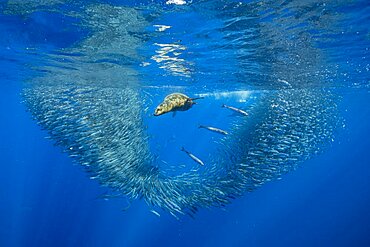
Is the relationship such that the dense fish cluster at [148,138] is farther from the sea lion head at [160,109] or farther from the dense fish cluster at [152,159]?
the sea lion head at [160,109]

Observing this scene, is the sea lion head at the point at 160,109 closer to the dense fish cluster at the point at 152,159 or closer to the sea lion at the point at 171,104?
the sea lion at the point at 171,104

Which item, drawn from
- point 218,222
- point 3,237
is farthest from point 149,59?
point 218,222

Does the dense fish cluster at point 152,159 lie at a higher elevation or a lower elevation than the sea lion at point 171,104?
lower

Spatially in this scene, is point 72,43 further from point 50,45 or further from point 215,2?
point 215,2

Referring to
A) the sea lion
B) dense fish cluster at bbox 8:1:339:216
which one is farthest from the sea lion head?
dense fish cluster at bbox 8:1:339:216

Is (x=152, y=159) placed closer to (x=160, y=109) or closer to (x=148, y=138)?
(x=148, y=138)

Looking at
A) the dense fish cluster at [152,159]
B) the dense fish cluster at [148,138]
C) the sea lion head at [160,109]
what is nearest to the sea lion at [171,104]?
the sea lion head at [160,109]

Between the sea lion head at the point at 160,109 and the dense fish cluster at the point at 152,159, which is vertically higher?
the sea lion head at the point at 160,109

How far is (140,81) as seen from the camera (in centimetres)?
2038

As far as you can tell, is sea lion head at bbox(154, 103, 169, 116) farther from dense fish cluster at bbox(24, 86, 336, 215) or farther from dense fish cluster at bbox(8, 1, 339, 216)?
dense fish cluster at bbox(24, 86, 336, 215)

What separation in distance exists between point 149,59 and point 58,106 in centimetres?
545

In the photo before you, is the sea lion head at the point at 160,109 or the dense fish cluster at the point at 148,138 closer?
the sea lion head at the point at 160,109

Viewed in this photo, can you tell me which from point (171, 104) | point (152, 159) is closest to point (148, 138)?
point (152, 159)

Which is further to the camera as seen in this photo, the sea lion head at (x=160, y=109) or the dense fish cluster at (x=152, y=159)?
the dense fish cluster at (x=152, y=159)
